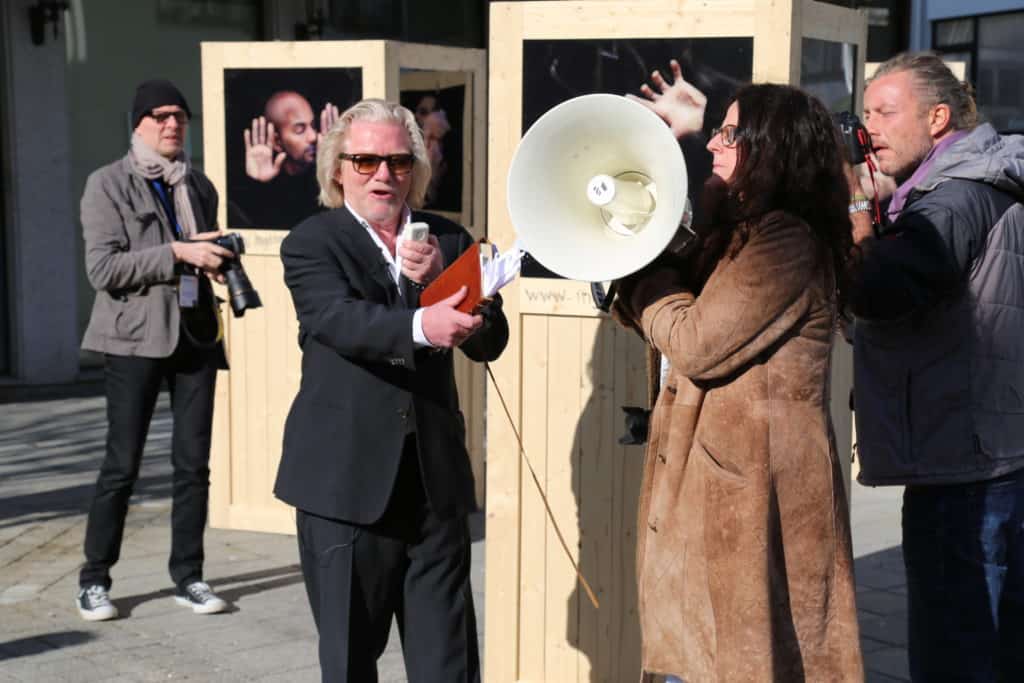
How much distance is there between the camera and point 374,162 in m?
3.77

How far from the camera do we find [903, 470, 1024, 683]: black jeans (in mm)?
3844

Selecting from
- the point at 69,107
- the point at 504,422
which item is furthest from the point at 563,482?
the point at 69,107

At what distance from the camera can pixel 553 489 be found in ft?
15.9

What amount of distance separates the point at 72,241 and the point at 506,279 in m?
11.0

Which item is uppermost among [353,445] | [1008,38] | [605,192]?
[1008,38]

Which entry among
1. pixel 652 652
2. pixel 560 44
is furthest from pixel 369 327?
pixel 560 44

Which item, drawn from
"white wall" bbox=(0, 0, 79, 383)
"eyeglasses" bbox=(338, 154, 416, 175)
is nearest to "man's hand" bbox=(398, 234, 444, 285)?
"eyeglasses" bbox=(338, 154, 416, 175)

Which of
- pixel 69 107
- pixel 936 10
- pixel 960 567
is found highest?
pixel 936 10

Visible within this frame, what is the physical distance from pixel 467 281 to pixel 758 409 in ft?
2.36

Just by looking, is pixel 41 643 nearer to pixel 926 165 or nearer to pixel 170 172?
pixel 170 172

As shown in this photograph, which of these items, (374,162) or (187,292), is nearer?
(374,162)

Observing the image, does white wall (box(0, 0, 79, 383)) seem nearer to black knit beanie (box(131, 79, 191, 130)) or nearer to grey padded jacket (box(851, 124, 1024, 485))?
black knit beanie (box(131, 79, 191, 130))

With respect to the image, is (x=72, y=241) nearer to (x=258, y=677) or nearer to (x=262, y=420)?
(x=262, y=420)

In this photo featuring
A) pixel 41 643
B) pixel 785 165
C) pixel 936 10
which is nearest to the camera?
pixel 785 165
